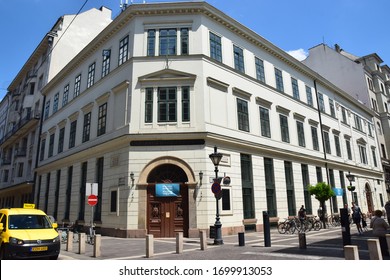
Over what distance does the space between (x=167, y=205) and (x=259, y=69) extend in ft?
45.6

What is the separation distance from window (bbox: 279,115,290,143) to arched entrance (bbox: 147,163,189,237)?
1120cm

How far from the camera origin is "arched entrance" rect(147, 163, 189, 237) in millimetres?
16641

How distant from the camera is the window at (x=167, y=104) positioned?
18141 mm

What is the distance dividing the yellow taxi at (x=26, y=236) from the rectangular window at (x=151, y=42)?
12.8 meters

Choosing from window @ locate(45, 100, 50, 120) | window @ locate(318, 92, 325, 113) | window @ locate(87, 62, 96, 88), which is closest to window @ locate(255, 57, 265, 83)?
window @ locate(318, 92, 325, 113)

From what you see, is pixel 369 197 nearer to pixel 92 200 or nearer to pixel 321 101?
pixel 321 101

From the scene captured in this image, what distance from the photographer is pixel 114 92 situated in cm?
2039

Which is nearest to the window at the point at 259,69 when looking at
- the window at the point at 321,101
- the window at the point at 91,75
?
the window at the point at 321,101

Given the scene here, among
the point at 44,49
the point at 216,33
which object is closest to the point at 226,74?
the point at 216,33

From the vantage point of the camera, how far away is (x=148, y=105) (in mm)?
18359

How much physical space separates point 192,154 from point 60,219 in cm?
1509

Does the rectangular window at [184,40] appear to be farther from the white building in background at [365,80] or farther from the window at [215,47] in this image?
the white building in background at [365,80]

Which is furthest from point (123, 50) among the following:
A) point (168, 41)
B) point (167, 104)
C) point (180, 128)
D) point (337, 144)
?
point (337, 144)

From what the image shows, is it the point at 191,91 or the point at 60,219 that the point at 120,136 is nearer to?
the point at 191,91
